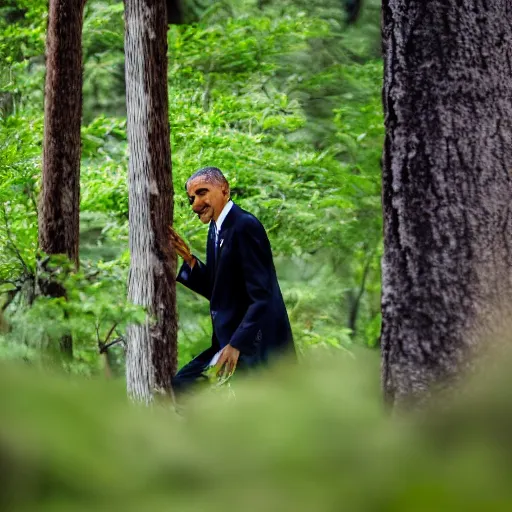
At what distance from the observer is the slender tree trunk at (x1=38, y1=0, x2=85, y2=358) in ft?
16.8

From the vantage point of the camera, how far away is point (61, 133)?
5168mm

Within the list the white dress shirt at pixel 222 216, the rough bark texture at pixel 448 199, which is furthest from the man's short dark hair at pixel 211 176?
the rough bark texture at pixel 448 199

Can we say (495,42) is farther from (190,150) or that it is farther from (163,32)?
(190,150)

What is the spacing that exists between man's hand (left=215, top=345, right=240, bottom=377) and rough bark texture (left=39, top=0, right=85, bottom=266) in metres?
1.28

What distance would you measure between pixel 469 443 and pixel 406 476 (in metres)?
0.09

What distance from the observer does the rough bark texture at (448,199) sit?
7.54 feet

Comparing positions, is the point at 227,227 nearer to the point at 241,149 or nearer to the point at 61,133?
the point at 61,133

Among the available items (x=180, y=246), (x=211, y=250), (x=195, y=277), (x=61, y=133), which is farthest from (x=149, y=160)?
(x=61, y=133)

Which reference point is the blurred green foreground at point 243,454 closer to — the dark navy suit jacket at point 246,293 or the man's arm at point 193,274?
the dark navy suit jacket at point 246,293

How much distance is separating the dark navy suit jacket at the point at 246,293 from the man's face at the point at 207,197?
76mm

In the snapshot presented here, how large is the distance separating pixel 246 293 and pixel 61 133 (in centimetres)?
170

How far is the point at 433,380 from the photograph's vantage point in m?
2.29

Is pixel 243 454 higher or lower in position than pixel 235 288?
higher

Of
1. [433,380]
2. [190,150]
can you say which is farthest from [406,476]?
[190,150]
